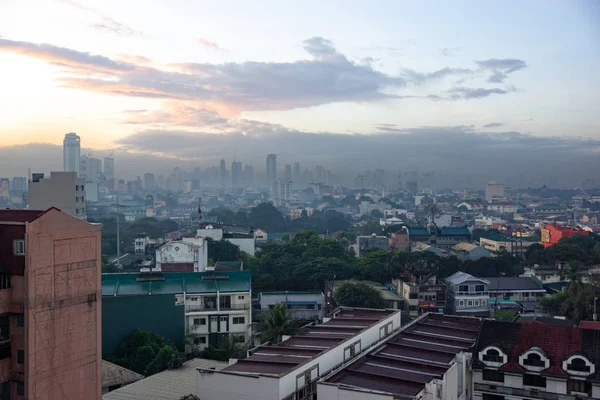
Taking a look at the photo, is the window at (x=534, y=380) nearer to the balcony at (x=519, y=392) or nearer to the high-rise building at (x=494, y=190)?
the balcony at (x=519, y=392)

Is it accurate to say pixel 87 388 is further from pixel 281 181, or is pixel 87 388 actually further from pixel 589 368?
pixel 281 181

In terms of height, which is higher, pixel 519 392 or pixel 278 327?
pixel 278 327

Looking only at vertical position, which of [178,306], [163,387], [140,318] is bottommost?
[163,387]

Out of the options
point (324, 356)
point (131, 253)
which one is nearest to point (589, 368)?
point (324, 356)

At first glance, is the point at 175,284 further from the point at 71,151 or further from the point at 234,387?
the point at 71,151

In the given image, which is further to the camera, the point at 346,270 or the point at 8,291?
the point at 346,270

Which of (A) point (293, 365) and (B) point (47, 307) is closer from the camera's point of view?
(B) point (47, 307)

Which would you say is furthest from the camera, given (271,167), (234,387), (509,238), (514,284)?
(271,167)

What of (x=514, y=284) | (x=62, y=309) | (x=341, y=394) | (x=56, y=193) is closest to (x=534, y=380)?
(x=341, y=394)
